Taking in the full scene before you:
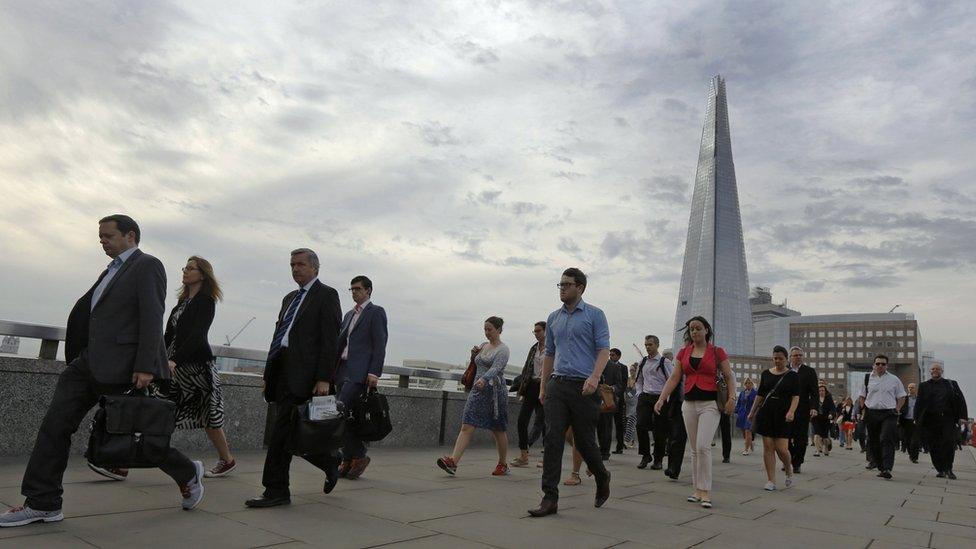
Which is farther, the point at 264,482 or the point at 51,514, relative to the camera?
the point at 264,482

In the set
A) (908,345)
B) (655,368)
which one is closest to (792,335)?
(908,345)

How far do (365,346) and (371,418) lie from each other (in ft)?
2.34

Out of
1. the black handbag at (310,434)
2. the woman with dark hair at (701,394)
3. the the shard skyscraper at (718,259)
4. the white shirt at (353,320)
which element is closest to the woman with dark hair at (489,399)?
the white shirt at (353,320)

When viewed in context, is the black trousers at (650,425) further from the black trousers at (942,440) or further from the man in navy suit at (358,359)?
the black trousers at (942,440)

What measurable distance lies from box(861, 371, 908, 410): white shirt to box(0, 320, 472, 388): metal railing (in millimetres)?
6799

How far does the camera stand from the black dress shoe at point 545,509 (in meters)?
5.77

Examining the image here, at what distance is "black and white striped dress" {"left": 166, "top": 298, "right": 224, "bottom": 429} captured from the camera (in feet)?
21.4

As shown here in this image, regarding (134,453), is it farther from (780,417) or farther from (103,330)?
(780,417)

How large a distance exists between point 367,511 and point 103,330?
2.19 m

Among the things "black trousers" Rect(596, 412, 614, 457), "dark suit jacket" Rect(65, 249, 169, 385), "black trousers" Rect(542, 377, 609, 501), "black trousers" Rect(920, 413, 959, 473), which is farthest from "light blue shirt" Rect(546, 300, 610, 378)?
"black trousers" Rect(920, 413, 959, 473)

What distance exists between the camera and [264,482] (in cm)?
547

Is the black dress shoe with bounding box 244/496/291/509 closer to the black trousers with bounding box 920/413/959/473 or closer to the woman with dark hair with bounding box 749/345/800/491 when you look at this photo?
the woman with dark hair with bounding box 749/345/800/491

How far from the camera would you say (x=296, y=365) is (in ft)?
18.1

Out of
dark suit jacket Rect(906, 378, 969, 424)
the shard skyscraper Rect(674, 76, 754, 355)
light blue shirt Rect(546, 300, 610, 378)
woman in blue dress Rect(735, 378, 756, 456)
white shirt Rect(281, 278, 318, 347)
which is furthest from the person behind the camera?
the shard skyscraper Rect(674, 76, 754, 355)
